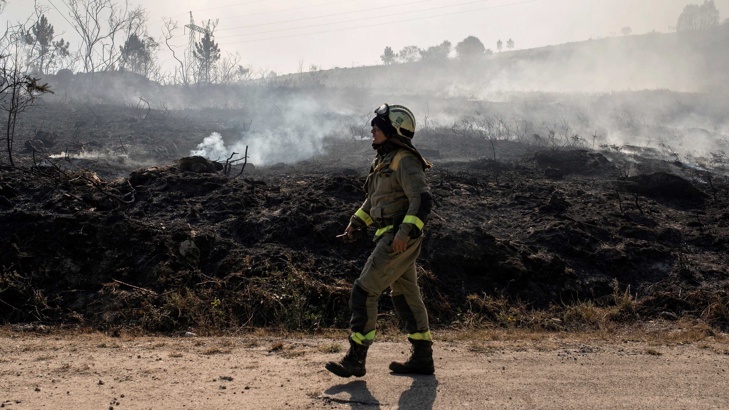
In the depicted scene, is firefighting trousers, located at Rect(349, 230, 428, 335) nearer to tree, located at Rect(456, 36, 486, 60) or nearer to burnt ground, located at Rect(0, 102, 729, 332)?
burnt ground, located at Rect(0, 102, 729, 332)

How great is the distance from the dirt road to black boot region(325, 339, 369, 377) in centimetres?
9

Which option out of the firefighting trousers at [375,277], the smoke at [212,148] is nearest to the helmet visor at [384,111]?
the firefighting trousers at [375,277]

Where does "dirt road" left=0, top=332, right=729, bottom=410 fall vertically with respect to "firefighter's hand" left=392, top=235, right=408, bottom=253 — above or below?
below

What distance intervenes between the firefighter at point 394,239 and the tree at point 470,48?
70.3 m

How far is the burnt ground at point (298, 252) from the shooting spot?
18.6 ft

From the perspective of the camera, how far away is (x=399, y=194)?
12.8ft

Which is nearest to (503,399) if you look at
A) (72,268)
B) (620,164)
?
(72,268)

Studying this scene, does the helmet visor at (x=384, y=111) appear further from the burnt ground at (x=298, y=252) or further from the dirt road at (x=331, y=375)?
the burnt ground at (x=298, y=252)

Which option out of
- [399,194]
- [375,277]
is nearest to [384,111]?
[399,194]

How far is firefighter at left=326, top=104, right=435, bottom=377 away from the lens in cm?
364

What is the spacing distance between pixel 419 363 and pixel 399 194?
46.8 inches

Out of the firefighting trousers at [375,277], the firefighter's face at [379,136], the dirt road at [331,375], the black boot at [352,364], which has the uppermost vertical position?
the firefighter's face at [379,136]

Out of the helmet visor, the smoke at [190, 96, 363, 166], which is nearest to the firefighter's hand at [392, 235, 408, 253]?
the helmet visor

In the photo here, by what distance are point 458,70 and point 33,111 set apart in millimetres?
49813
